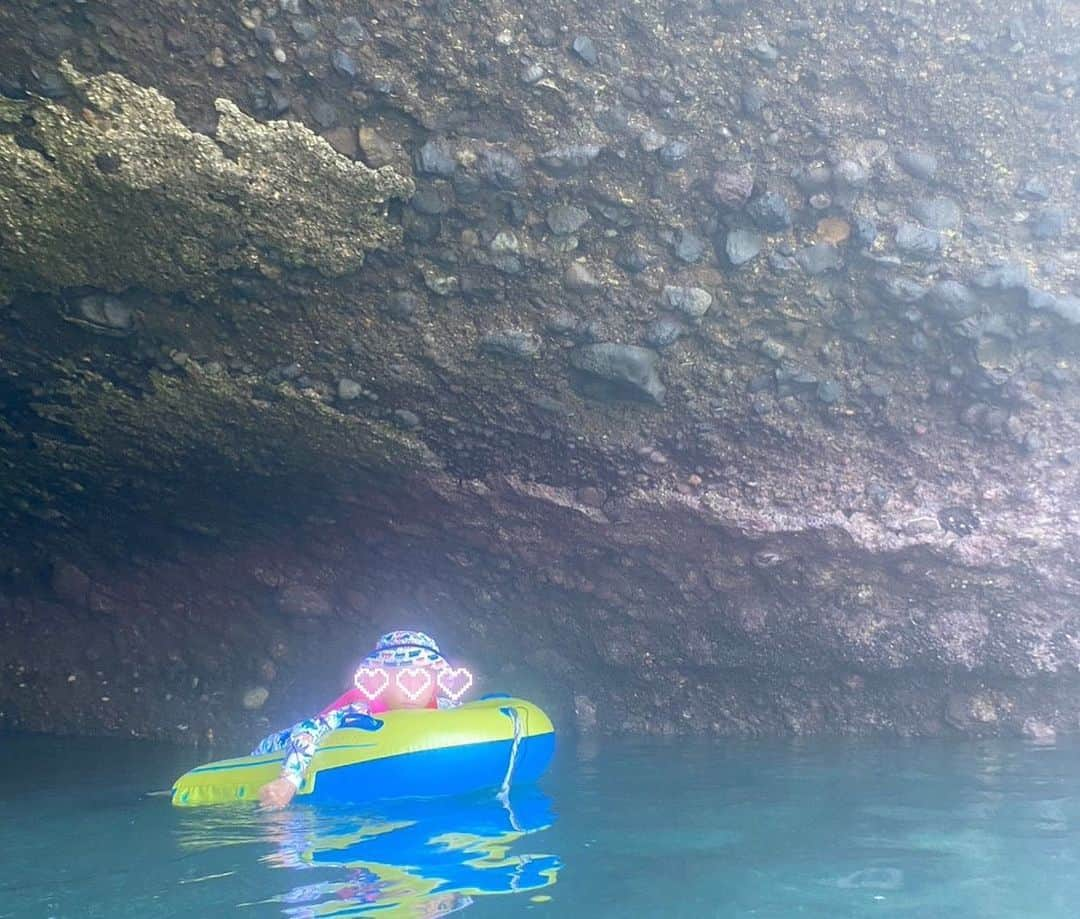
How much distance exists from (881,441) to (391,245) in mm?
2546

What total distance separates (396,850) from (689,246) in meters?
2.69

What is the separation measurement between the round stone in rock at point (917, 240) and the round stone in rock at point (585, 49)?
1.53 m

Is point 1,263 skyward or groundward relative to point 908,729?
skyward

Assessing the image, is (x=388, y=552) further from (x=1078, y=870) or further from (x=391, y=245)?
(x=1078, y=870)

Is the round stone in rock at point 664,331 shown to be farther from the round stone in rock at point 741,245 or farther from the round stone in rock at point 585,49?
the round stone in rock at point 585,49

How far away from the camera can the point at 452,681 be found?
4.97 metres

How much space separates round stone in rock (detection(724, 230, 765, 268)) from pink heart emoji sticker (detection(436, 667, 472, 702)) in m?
2.39

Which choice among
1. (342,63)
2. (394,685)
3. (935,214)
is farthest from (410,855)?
(935,214)

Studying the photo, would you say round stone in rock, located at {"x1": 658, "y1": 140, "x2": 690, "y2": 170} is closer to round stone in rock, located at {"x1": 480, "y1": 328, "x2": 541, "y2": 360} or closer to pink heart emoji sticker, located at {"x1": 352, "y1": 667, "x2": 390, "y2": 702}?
round stone in rock, located at {"x1": 480, "y1": 328, "x2": 541, "y2": 360}

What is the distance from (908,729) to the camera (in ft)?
18.2

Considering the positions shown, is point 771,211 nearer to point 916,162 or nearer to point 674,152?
point 674,152

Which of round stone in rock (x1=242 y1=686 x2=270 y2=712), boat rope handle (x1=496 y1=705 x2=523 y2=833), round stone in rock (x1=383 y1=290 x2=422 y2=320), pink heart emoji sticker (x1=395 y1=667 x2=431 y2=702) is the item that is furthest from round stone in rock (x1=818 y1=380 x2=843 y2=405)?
round stone in rock (x1=242 y1=686 x2=270 y2=712)

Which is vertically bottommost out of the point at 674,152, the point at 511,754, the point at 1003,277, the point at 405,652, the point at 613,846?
the point at 613,846

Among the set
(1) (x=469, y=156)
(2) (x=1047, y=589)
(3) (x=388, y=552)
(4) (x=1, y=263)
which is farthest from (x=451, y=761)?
(2) (x=1047, y=589)
